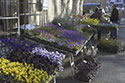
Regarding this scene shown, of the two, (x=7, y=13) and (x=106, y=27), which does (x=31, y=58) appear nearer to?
(x=7, y=13)

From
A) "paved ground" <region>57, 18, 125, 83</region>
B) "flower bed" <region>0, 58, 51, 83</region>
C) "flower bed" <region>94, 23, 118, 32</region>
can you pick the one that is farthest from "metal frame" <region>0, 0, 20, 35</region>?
"flower bed" <region>94, 23, 118, 32</region>

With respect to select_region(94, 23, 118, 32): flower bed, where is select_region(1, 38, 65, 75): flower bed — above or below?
below

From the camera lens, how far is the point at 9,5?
5.49 metres

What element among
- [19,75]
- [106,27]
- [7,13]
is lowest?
[19,75]

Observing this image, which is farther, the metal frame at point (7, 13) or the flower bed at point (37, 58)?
the metal frame at point (7, 13)

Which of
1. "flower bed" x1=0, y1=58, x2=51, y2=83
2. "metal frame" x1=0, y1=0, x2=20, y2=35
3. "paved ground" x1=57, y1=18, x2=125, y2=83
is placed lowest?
"paved ground" x1=57, y1=18, x2=125, y2=83

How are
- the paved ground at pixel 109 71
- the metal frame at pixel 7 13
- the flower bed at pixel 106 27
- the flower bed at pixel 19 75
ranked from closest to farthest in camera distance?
1. the flower bed at pixel 19 75
2. the paved ground at pixel 109 71
3. the metal frame at pixel 7 13
4. the flower bed at pixel 106 27

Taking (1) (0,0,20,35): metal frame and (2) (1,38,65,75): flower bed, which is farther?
(1) (0,0,20,35): metal frame

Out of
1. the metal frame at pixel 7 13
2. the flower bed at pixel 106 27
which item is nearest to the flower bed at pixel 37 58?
the metal frame at pixel 7 13

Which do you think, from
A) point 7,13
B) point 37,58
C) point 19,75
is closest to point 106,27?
point 7,13

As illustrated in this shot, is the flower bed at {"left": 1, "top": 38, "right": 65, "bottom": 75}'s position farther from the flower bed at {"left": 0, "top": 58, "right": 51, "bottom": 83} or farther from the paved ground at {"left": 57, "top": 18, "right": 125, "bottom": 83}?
the paved ground at {"left": 57, "top": 18, "right": 125, "bottom": 83}

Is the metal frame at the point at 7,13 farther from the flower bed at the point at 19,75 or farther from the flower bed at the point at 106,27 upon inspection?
the flower bed at the point at 106,27

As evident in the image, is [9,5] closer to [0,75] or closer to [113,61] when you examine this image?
[0,75]

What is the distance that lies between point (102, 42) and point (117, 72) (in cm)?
287
